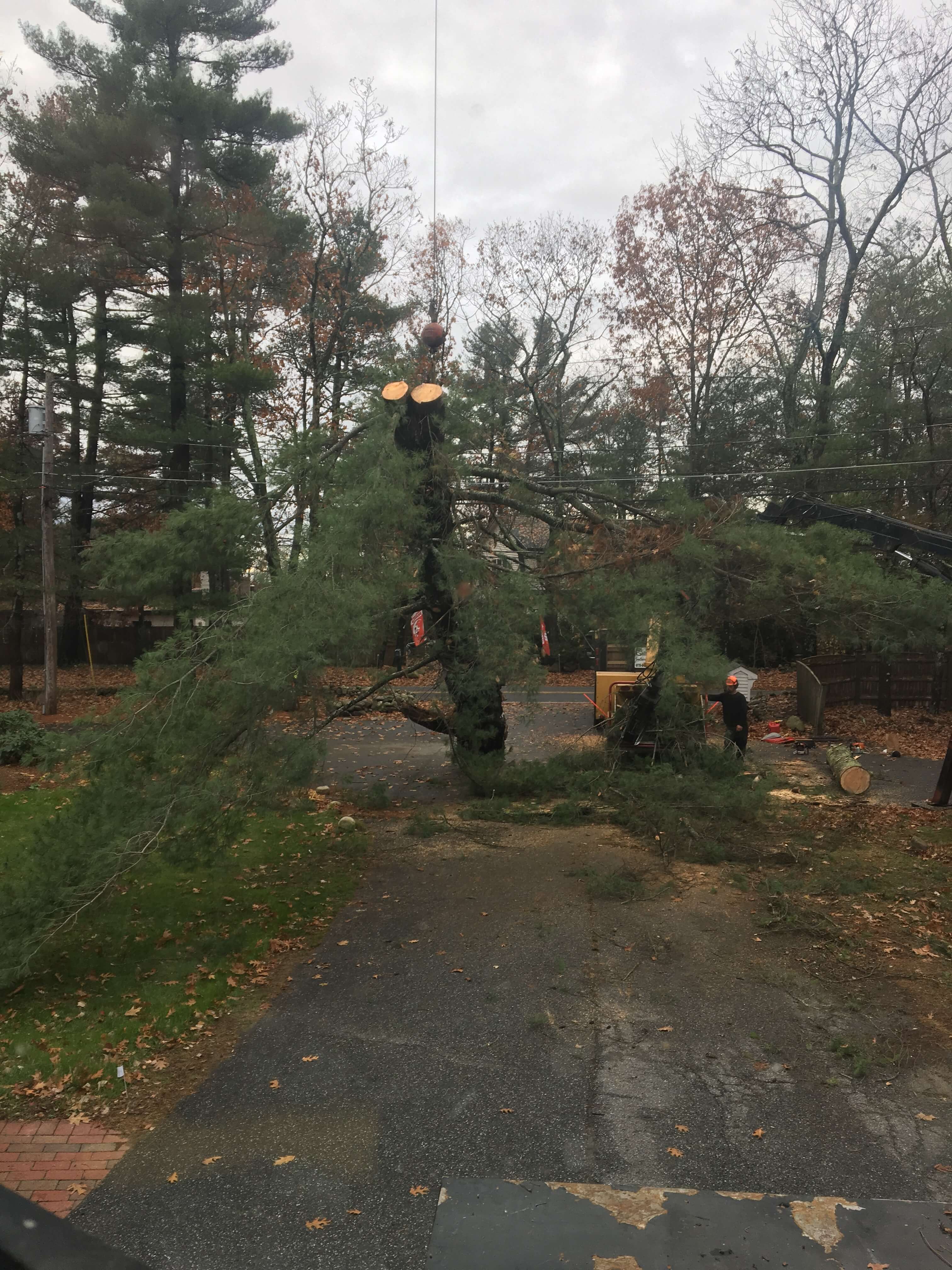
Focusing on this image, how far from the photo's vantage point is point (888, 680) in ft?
58.5

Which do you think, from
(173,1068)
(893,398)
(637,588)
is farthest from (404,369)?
(893,398)

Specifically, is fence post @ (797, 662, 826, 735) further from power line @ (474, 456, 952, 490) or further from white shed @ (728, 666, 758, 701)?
power line @ (474, 456, 952, 490)

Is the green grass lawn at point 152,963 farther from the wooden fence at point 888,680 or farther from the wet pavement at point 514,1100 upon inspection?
the wooden fence at point 888,680

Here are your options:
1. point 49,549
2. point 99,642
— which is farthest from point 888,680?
point 99,642

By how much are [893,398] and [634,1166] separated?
21.3m

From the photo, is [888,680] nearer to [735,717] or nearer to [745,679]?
[745,679]

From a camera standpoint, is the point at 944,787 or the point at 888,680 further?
the point at 888,680

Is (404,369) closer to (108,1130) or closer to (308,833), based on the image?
(308,833)

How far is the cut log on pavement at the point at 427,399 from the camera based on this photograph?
909cm

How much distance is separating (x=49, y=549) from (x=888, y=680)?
17.9 m

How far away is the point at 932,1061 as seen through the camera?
15.9 ft

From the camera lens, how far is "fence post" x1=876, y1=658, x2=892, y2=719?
1773 centimetres

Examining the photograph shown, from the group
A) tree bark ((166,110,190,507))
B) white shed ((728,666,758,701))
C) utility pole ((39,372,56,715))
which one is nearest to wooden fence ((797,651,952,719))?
white shed ((728,666,758,701))

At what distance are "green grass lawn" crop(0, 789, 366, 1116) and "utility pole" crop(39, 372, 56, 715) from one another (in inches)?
388
